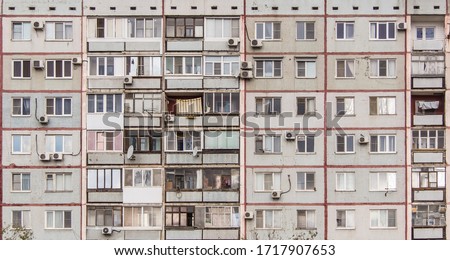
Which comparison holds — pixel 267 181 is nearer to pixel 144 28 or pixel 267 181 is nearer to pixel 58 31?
pixel 144 28

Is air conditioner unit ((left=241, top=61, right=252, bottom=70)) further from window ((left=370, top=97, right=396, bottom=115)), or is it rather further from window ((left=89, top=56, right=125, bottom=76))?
window ((left=370, top=97, right=396, bottom=115))

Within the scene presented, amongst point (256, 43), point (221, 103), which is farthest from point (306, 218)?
point (256, 43)

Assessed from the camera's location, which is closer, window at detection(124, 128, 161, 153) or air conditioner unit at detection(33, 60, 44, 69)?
air conditioner unit at detection(33, 60, 44, 69)

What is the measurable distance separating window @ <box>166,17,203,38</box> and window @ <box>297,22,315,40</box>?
332 cm

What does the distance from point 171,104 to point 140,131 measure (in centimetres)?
143

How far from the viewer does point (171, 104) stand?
84.0 ft

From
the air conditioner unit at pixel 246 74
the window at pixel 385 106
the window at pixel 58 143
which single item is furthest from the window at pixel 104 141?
the window at pixel 385 106

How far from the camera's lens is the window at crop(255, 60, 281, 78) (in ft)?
82.7

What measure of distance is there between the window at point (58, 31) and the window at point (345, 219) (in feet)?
35.4

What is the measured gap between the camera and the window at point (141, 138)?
2517cm

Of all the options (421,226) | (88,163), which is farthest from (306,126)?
(88,163)

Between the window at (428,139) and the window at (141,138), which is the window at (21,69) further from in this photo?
the window at (428,139)

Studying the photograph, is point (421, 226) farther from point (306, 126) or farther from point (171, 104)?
point (171, 104)

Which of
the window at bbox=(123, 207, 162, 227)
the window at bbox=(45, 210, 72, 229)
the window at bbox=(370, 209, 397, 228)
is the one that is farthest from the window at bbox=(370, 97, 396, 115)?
the window at bbox=(45, 210, 72, 229)
